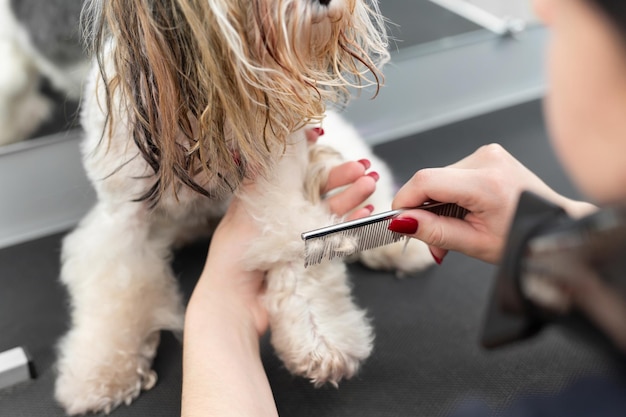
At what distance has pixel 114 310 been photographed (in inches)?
45.2

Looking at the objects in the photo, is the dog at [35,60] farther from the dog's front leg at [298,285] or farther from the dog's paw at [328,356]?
the dog's paw at [328,356]

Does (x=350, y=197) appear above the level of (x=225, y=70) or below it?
below

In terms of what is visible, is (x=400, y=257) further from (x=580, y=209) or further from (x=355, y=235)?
(x=580, y=209)

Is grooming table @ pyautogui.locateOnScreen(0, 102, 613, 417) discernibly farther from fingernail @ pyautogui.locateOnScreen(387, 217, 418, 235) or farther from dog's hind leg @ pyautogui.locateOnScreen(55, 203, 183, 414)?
fingernail @ pyautogui.locateOnScreen(387, 217, 418, 235)

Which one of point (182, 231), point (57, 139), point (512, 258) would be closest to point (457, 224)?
point (512, 258)

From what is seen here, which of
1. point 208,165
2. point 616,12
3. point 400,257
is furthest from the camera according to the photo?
point 400,257

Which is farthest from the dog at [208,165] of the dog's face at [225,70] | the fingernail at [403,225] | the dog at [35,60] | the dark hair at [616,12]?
the dark hair at [616,12]

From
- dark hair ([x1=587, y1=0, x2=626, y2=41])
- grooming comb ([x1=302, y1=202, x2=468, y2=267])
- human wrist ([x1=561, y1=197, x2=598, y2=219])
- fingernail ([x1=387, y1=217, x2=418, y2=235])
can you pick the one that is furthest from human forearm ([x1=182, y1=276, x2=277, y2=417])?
dark hair ([x1=587, y1=0, x2=626, y2=41])

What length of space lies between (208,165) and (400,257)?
534 millimetres

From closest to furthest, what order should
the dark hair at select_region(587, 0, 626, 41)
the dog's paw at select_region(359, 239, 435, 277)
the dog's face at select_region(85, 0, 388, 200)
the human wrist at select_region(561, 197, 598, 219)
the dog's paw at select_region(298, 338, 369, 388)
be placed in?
the dark hair at select_region(587, 0, 626, 41) → the human wrist at select_region(561, 197, 598, 219) → the dog's face at select_region(85, 0, 388, 200) → the dog's paw at select_region(298, 338, 369, 388) → the dog's paw at select_region(359, 239, 435, 277)

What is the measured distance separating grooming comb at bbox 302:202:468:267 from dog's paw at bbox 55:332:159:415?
1.25ft

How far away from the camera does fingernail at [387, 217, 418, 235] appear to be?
2.94 feet

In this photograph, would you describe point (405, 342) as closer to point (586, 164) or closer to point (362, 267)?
point (362, 267)

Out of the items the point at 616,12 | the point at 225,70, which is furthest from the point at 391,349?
the point at 616,12
